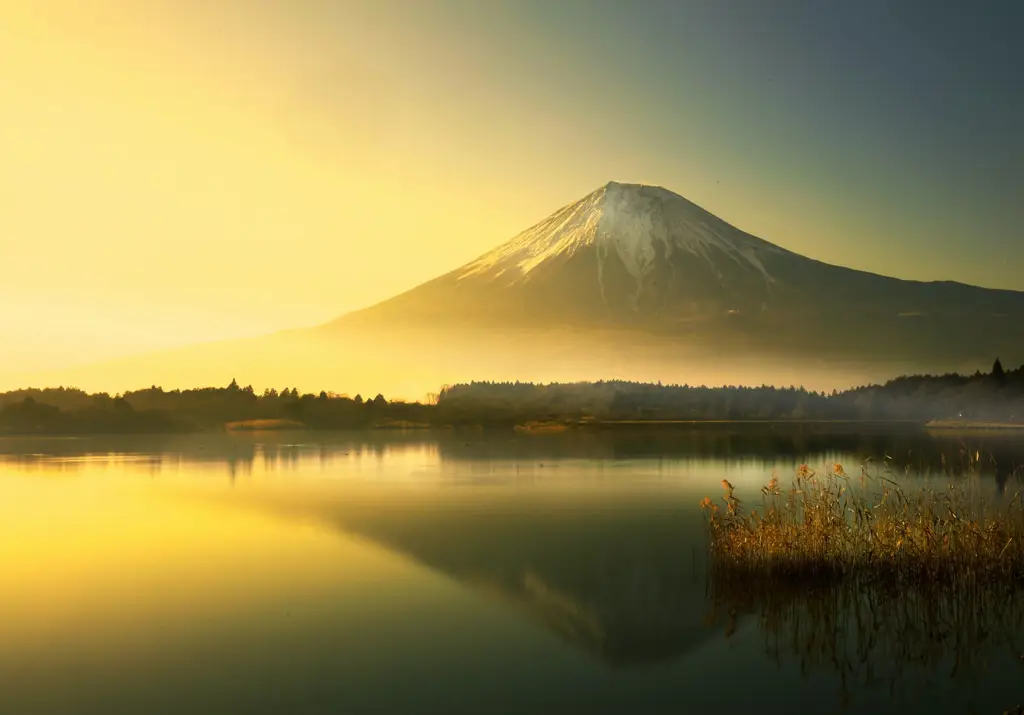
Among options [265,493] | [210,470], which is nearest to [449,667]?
[265,493]

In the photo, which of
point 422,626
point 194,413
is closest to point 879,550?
point 422,626

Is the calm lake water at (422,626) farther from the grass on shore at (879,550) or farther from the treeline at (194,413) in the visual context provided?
the treeline at (194,413)

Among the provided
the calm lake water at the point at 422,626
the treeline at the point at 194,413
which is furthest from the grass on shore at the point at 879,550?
the treeline at the point at 194,413

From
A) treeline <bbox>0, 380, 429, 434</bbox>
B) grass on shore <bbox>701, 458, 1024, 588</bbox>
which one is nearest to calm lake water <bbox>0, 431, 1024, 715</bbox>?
grass on shore <bbox>701, 458, 1024, 588</bbox>

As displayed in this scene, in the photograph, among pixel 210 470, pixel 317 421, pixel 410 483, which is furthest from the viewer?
pixel 317 421

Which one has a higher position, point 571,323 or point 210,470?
point 571,323

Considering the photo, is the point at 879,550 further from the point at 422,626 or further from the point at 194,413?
the point at 194,413

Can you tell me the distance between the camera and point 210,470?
143 ft

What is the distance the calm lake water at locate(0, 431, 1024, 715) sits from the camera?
9.43 metres

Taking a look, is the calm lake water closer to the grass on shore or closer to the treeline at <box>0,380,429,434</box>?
the grass on shore

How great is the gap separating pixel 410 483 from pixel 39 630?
956 inches

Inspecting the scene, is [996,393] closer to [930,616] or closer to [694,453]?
[694,453]

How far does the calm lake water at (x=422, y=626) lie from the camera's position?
371 inches

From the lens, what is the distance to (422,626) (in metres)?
12.4
